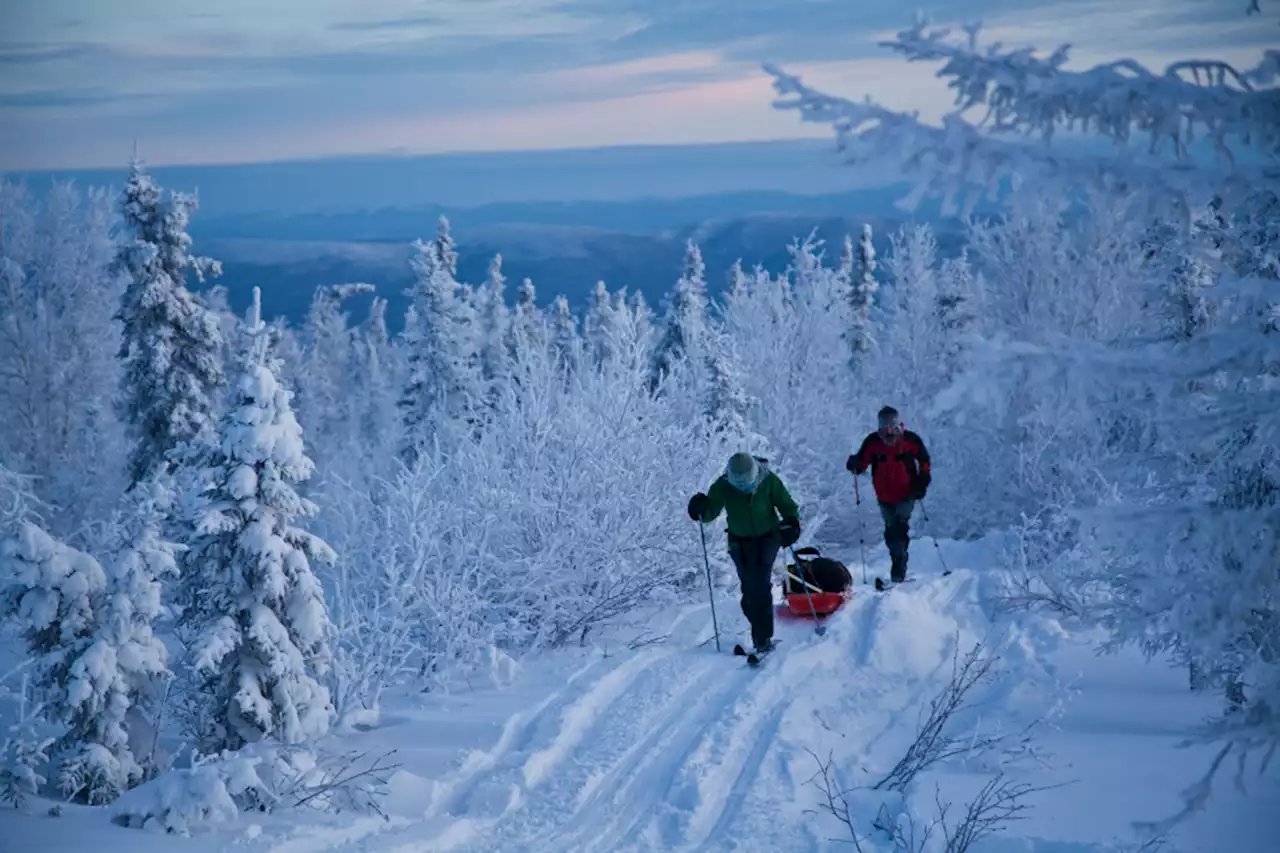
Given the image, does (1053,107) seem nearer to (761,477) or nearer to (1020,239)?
(761,477)

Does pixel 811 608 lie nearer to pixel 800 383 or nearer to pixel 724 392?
pixel 724 392

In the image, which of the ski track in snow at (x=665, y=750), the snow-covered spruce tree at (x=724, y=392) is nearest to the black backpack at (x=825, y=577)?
the ski track in snow at (x=665, y=750)

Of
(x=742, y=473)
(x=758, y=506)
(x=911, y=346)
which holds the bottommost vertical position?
(x=758, y=506)

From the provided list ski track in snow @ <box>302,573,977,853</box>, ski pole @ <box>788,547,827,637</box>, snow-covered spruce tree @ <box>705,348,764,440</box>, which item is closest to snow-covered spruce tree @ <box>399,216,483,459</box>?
snow-covered spruce tree @ <box>705,348,764,440</box>

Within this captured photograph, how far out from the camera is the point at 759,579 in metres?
9.43

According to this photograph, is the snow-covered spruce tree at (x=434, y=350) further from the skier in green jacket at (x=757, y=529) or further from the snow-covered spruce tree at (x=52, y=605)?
the snow-covered spruce tree at (x=52, y=605)

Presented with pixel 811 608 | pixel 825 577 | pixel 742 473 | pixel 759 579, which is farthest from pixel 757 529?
pixel 825 577

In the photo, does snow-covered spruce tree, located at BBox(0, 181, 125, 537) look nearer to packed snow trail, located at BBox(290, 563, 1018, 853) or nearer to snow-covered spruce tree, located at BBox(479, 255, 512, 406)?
snow-covered spruce tree, located at BBox(479, 255, 512, 406)

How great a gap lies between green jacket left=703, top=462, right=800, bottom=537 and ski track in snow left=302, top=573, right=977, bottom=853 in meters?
1.24

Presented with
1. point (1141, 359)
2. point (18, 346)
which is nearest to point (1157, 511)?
point (1141, 359)

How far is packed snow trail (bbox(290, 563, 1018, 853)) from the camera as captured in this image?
6.16 m

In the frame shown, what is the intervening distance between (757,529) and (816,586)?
2.01 m

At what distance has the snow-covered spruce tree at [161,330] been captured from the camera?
19.8 m

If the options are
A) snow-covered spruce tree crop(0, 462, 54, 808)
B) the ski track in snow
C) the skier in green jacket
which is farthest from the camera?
the skier in green jacket
